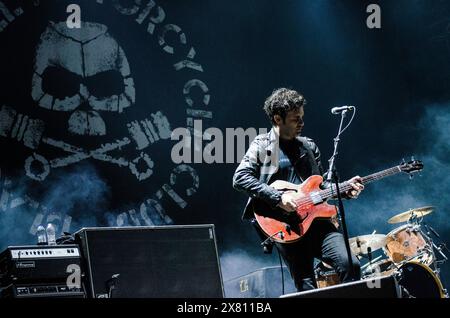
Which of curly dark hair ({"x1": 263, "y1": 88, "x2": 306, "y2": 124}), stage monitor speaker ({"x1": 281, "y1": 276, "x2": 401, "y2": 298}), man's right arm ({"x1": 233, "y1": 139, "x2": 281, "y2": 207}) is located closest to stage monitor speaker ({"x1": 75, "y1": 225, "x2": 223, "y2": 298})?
man's right arm ({"x1": 233, "y1": 139, "x2": 281, "y2": 207})

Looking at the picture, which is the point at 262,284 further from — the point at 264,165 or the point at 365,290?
the point at 365,290

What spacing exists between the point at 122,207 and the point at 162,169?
0.60 m

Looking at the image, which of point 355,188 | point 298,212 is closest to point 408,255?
point 355,188

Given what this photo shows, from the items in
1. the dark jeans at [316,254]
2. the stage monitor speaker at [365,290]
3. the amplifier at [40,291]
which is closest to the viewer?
the stage monitor speaker at [365,290]

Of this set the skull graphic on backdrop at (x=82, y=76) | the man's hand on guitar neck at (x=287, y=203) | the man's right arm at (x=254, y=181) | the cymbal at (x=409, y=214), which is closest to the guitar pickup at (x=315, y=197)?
the man's hand on guitar neck at (x=287, y=203)

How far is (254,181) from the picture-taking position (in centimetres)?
499

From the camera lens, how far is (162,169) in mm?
7367

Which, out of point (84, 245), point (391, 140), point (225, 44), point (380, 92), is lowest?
point (84, 245)

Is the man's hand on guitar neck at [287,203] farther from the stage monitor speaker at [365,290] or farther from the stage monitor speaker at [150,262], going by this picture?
the stage monitor speaker at [365,290]

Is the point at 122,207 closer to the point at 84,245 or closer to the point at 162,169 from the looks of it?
the point at 162,169

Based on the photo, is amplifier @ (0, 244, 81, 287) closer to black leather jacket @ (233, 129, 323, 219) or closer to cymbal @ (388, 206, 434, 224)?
black leather jacket @ (233, 129, 323, 219)

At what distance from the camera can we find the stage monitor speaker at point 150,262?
4641 mm

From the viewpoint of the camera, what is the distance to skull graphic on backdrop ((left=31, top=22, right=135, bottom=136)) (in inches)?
275
